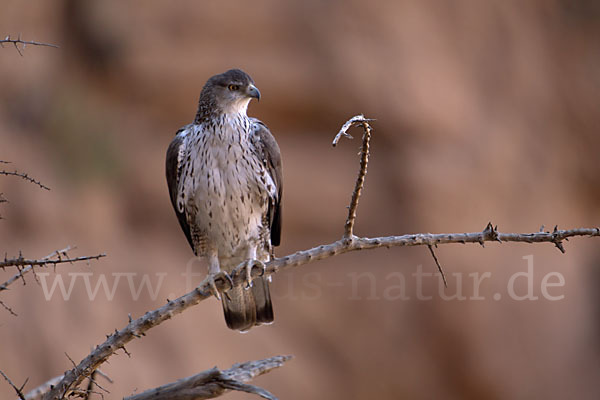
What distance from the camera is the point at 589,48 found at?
7.55 meters

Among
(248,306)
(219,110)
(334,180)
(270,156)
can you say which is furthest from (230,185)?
(334,180)

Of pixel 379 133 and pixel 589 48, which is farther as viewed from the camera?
pixel 589 48

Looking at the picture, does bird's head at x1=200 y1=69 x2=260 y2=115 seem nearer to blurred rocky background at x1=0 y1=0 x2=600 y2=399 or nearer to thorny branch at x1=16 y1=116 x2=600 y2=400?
thorny branch at x1=16 y1=116 x2=600 y2=400

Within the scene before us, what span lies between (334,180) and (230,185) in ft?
10.8

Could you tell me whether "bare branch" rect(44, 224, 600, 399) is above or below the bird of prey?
below

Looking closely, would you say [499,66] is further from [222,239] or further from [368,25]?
[222,239]

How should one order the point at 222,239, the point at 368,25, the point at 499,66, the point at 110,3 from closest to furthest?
the point at 222,239 < the point at 110,3 < the point at 368,25 < the point at 499,66

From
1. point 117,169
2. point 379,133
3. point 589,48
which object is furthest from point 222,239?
point 589,48

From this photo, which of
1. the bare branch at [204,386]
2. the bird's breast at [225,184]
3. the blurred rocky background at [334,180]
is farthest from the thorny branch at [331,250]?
the blurred rocky background at [334,180]

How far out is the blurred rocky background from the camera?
20.4 feet

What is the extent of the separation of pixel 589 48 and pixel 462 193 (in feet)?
8.21

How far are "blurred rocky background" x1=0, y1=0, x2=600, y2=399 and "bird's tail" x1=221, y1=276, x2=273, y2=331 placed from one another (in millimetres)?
2629

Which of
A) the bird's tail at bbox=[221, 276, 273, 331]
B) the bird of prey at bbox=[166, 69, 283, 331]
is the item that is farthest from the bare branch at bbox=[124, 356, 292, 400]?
the bird's tail at bbox=[221, 276, 273, 331]

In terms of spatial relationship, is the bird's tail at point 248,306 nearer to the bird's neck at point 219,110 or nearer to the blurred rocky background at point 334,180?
the bird's neck at point 219,110
